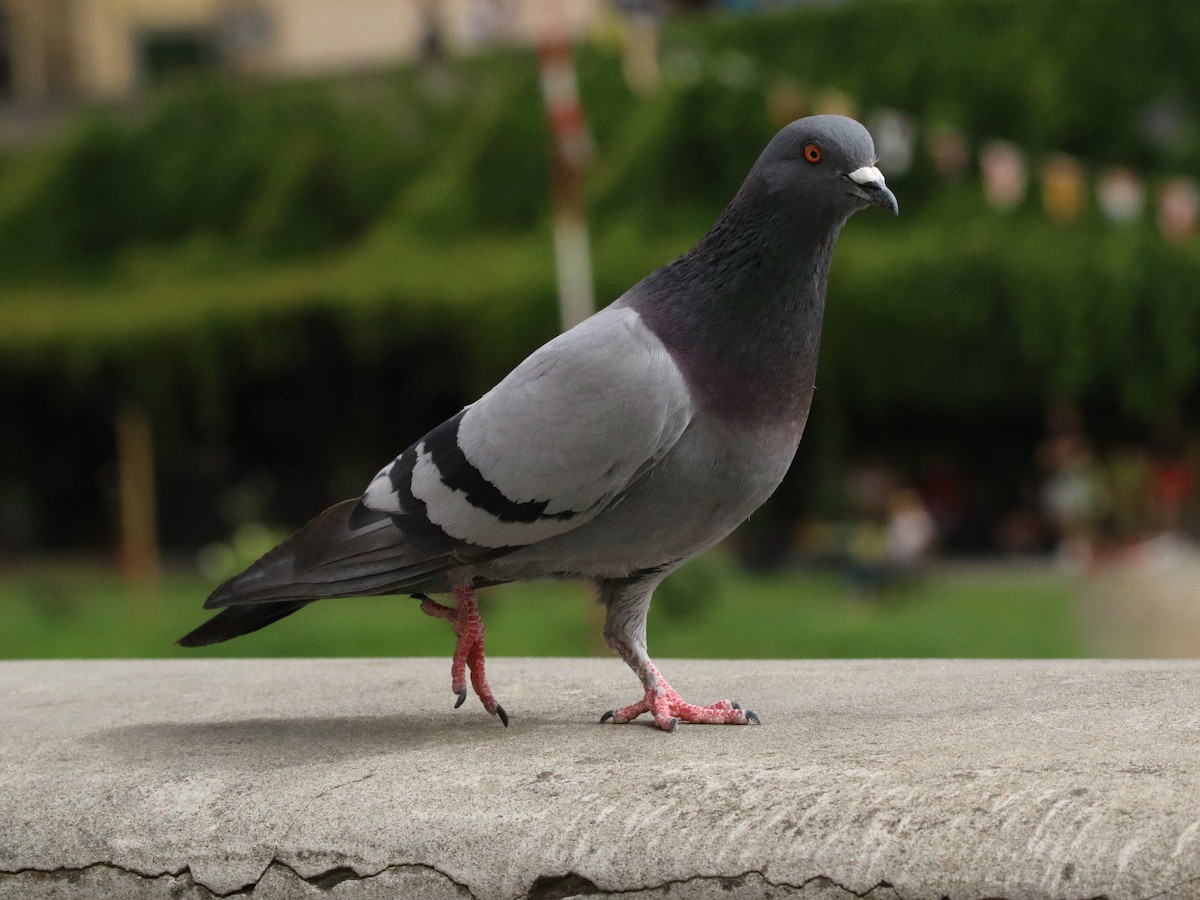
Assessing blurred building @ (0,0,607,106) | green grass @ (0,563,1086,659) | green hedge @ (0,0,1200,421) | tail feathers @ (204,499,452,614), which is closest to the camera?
tail feathers @ (204,499,452,614)

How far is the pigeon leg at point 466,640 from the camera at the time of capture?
4.01 m

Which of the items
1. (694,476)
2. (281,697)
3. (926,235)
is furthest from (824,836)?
(926,235)

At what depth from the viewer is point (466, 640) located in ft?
13.2

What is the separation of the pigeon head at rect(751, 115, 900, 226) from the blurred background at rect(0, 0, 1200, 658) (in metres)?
7.10

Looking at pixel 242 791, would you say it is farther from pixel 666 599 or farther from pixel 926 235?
pixel 926 235

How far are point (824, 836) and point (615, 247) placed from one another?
45.7 ft

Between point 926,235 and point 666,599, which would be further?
point 926,235

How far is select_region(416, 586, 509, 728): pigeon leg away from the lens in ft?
13.1

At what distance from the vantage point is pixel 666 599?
510 inches

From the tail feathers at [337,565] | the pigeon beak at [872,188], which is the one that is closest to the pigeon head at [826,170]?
the pigeon beak at [872,188]

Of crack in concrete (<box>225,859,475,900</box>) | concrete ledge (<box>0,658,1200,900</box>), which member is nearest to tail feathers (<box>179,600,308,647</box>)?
concrete ledge (<box>0,658,1200,900</box>)

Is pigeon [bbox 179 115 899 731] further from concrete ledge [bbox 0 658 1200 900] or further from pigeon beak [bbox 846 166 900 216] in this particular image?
concrete ledge [bbox 0 658 1200 900]

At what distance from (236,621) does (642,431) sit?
1168 mm

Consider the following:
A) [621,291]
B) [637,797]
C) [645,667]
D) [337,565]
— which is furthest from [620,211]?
[637,797]
